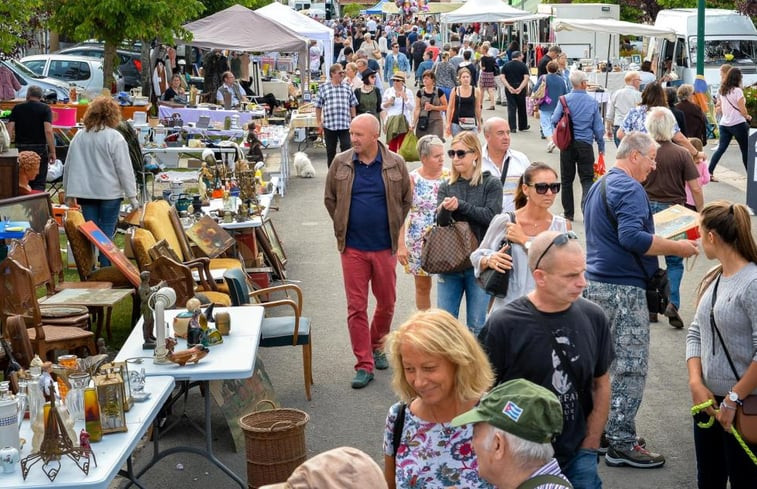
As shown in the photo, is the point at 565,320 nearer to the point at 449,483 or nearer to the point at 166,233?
the point at 449,483

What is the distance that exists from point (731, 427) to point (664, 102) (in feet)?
23.5

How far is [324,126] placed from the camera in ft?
57.4

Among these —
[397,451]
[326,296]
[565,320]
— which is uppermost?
[565,320]

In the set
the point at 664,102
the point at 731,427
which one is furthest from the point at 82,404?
the point at 664,102

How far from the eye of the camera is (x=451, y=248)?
25.5 feet

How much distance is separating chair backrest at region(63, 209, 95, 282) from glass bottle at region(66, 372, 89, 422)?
4.62 m

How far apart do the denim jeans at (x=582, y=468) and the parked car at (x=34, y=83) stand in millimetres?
22891

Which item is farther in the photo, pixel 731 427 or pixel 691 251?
pixel 691 251

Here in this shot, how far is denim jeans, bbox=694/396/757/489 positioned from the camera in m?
5.26

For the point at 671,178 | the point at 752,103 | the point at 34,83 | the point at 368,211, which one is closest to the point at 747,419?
the point at 368,211

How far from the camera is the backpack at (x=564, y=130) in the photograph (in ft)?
45.6

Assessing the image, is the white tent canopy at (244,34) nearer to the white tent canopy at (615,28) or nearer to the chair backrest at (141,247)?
the white tent canopy at (615,28)

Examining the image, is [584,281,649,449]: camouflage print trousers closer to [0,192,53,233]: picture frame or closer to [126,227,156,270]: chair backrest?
[126,227,156,270]: chair backrest

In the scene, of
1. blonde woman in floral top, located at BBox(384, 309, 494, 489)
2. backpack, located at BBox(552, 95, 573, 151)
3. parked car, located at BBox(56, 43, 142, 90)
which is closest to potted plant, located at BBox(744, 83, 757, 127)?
backpack, located at BBox(552, 95, 573, 151)
